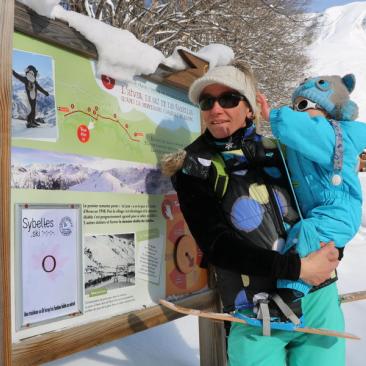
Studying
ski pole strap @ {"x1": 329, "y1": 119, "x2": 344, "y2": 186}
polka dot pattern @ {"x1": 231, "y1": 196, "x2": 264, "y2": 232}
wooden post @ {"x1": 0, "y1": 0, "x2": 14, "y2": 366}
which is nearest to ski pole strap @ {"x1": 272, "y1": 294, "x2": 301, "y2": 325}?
polka dot pattern @ {"x1": 231, "y1": 196, "x2": 264, "y2": 232}

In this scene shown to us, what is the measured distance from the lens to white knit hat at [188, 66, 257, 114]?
1.75m

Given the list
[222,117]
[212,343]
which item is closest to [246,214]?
[222,117]

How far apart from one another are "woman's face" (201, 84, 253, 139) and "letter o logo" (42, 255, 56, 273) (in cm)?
76

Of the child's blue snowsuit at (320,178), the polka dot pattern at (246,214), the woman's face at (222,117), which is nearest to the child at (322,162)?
the child's blue snowsuit at (320,178)

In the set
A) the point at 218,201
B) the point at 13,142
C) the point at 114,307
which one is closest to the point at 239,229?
the point at 218,201

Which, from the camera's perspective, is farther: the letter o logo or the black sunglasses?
the black sunglasses

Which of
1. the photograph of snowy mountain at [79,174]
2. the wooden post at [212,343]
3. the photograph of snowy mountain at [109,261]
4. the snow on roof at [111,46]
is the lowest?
the wooden post at [212,343]

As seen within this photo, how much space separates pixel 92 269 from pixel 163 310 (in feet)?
1.69

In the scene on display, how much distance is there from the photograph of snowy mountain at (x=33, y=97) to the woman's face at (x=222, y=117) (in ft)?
1.94

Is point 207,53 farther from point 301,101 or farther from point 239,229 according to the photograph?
point 239,229

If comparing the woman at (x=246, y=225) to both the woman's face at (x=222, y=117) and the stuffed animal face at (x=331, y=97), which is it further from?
the stuffed animal face at (x=331, y=97)

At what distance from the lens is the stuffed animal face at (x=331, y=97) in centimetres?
158

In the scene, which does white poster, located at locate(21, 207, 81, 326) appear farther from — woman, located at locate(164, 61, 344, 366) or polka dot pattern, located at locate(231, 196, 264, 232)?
polka dot pattern, located at locate(231, 196, 264, 232)

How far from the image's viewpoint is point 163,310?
209cm
